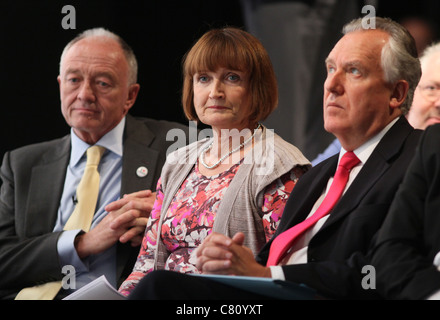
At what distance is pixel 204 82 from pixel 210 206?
1.62 feet

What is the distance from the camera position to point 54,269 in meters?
3.17

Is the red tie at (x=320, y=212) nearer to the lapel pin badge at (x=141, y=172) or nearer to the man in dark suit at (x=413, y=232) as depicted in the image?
the man in dark suit at (x=413, y=232)

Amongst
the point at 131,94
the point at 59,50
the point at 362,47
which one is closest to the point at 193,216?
the point at 362,47

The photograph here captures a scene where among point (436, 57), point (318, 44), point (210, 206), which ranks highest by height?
point (318, 44)

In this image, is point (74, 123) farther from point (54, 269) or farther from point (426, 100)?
point (426, 100)

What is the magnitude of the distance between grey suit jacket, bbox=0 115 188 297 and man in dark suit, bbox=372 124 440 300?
58.9 inches

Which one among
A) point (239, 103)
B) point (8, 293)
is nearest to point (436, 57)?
point (239, 103)

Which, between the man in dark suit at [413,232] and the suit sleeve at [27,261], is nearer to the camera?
the man in dark suit at [413,232]

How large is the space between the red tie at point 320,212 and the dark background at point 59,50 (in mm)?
2390

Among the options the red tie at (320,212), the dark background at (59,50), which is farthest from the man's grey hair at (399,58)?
the dark background at (59,50)

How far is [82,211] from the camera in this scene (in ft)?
10.8

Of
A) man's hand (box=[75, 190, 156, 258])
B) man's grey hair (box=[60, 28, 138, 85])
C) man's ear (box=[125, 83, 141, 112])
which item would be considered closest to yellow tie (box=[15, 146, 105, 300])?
man's hand (box=[75, 190, 156, 258])

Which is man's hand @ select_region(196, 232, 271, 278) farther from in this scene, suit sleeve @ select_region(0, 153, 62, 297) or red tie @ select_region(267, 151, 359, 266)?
suit sleeve @ select_region(0, 153, 62, 297)

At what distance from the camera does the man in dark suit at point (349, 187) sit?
2000 mm
